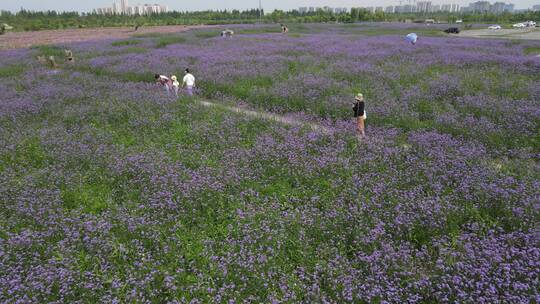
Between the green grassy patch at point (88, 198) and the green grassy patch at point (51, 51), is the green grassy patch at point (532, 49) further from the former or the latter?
the green grassy patch at point (51, 51)

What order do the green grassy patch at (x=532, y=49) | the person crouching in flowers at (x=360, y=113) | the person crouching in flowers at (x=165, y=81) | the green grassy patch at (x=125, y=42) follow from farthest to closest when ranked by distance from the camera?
1. the green grassy patch at (x=125, y=42)
2. the green grassy patch at (x=532, y=49)
3. the person crouching in flowers at (x=165, y=81)
4. the person crouching in flowers at (x=360, y=113)

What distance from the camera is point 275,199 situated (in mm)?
6305

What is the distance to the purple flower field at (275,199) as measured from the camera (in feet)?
14.3

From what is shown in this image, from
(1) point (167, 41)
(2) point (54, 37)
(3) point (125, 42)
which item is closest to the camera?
(1) point (167, 41)

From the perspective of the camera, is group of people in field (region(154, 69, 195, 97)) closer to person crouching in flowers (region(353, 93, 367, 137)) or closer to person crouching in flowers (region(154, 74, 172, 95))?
person crouching in flowers (region(154, 74, 172, 95))

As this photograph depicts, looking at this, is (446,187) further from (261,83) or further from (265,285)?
(261,83)

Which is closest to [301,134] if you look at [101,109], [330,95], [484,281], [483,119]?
[330,95]

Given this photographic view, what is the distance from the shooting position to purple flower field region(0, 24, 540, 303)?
14.3 ft

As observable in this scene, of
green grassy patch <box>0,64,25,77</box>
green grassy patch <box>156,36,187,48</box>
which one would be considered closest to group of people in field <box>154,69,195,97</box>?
green grassy patch <box>0,64,25,77</box>

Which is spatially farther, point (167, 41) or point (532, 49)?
point (167, 41)

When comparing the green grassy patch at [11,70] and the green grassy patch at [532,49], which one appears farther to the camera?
the green grassy patch at [532,49]

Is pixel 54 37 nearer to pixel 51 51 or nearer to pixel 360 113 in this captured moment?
pixel 51 51

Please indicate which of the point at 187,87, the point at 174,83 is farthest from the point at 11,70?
the point at 187,87

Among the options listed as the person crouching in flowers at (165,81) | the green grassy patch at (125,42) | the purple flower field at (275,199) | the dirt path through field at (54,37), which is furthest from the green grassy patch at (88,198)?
the dirt path through field at (54,37)
